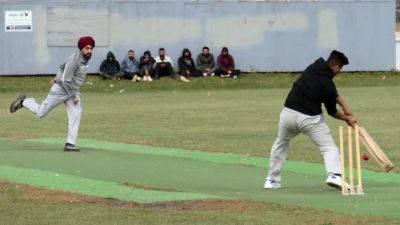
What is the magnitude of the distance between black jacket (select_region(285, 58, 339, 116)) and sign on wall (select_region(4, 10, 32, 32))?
28256mm

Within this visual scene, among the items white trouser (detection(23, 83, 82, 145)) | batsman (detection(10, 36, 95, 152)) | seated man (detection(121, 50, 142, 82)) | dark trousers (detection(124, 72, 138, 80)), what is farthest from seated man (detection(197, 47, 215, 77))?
white trouser (detection(23, 83, 82, 145))

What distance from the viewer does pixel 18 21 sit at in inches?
1563

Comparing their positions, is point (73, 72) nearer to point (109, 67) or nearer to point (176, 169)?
point (176, 169)

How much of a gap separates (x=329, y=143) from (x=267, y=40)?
29.2 metres

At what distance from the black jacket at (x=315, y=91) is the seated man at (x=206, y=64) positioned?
27.3 metres

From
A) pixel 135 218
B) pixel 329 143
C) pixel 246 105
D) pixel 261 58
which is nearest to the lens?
pixel 135 218

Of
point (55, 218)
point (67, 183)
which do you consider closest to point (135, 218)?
point (55, 218)

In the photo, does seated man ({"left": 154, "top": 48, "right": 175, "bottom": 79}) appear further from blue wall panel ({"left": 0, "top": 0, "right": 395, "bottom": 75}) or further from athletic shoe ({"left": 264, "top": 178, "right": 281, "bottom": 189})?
athletic shoe ({"left": 264, "top": 178, "right": 281, "bottom": 189})

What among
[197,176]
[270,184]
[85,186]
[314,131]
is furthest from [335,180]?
[85,186]

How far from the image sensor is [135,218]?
411 inches

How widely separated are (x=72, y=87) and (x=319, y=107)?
19.2 feet

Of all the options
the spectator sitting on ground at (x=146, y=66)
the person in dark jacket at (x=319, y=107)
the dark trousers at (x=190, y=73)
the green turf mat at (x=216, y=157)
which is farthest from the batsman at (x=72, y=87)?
→ the dark trousers at (x=190, y=73)

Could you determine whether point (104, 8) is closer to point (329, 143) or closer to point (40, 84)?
point (40, 84)

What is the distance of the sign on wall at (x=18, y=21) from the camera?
130 ft
